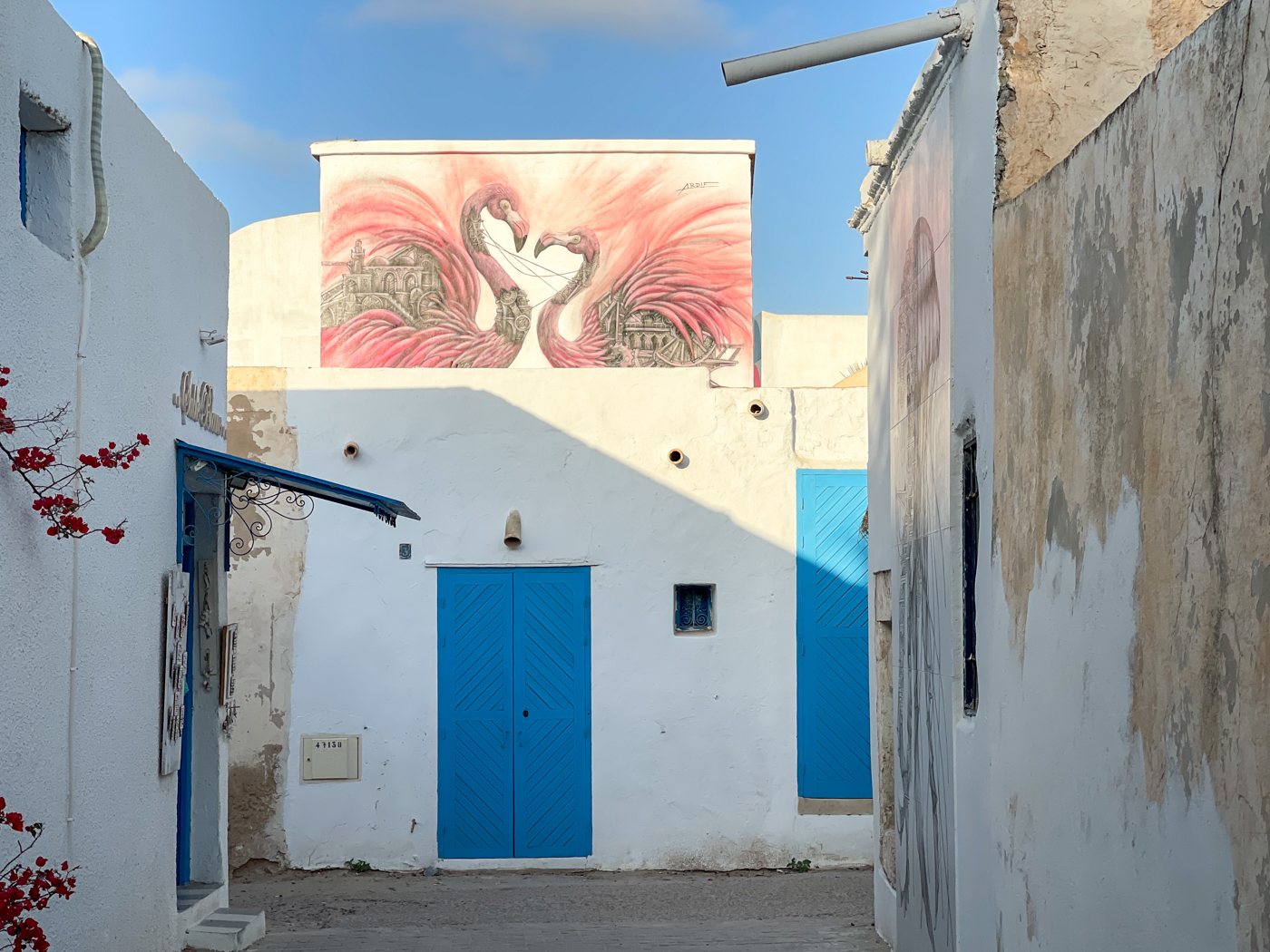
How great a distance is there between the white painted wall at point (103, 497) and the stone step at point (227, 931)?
241mm

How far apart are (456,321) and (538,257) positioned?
1002mm

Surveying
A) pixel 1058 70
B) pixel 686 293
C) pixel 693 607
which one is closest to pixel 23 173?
pixel 1058 70

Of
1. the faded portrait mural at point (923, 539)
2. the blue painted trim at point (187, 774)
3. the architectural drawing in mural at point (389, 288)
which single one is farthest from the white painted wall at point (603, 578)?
the faded portrait mural at point (923, 539)

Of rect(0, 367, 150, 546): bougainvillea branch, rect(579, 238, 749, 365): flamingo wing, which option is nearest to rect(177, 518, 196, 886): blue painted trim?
rect(0, 367, 150, 546): bougainvillea branch

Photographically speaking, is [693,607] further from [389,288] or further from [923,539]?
[923,539]

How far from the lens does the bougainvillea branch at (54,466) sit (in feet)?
15.4

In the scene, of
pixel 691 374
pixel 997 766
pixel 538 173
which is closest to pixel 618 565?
pixel 691 374

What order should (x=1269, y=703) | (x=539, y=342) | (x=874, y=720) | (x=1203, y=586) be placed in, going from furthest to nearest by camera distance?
(x=539, y=342) → (x=874, y=720) → (x=1203, y=586) → (x=1269, y=703)

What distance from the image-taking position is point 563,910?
9.52 metres

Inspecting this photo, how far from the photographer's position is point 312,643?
1091 centimetres

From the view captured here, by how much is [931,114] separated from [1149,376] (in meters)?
3.22

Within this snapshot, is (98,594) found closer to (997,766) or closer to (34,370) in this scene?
(34,370)

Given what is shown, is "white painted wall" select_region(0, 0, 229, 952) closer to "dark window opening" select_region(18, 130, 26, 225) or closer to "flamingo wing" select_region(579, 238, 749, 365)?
"dark window opening" select_region(18, 130, 26, 225)

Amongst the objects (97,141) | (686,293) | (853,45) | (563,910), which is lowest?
(563,910)
